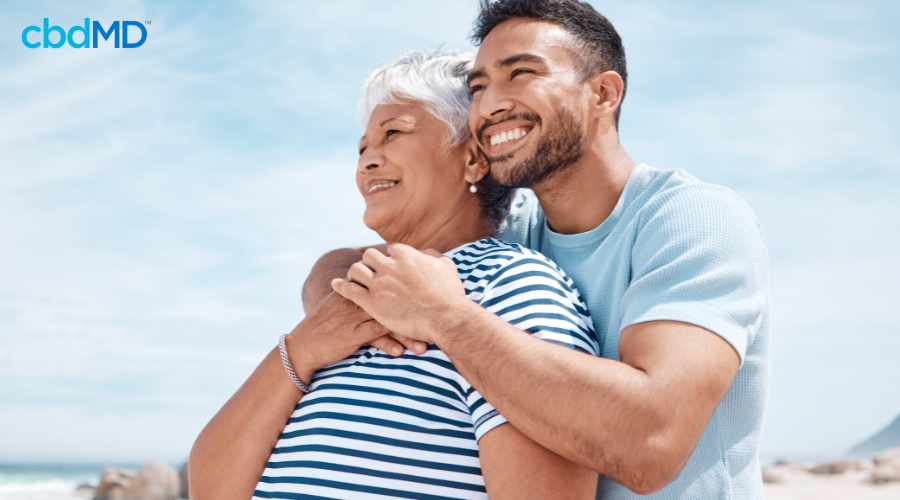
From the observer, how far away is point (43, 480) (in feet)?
111

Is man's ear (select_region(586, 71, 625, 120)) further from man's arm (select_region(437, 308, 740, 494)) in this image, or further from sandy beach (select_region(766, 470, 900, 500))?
sandy beach (select_region(766, 470, 900, 500))

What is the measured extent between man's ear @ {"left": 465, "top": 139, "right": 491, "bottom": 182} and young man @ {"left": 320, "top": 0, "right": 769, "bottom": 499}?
107 mm

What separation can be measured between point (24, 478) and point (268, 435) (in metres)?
40.6

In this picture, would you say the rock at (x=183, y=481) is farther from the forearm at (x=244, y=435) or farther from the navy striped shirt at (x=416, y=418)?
the navy striped shirt at (x=416, y=418)

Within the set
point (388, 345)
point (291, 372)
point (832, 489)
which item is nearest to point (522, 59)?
point (388, 345)

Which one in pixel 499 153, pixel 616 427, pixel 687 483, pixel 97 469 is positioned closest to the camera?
pixel 616 427

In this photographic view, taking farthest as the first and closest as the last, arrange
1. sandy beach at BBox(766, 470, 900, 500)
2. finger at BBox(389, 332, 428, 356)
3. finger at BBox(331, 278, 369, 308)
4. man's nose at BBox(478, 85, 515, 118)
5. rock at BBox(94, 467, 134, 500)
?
rock at BBox(94, 467, 134, 500)
sandy beach at BBox(766, 470, 900, 500)
man's nose at BBox(478, 85, 515, 118)
finger at BBox(331, 278, 369, 308)
finger at BBox(389, 332, 428, 356)

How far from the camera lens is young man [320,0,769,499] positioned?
1.71 metres

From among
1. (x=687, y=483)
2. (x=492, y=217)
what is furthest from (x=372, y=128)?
(x=687, y=483)

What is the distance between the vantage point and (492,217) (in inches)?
117

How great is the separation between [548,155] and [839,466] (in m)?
18.3

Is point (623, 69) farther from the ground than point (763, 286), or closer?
farther from the ground

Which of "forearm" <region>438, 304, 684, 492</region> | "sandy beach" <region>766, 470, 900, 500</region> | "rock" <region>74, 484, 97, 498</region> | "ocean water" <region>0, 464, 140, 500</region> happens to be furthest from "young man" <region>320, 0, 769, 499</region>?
"ocean water" <region>0, 464, 140, 500</region>

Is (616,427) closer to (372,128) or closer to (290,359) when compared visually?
(290,359)
